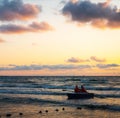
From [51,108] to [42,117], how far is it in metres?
5.12

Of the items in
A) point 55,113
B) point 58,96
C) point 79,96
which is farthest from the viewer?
point 58,96

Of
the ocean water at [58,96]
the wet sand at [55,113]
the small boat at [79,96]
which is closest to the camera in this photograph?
the wet sand at [55,113]

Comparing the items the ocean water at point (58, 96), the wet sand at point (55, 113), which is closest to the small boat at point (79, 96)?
the ocean water at point (58, 96)

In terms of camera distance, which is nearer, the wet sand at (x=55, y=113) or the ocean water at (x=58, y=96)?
the wet sand at (x=55, y=113)

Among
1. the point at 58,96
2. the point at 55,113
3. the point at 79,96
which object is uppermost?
the point at 79,96

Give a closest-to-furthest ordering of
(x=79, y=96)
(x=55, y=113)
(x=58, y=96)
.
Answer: (x=55, y=113) < (x=79, y=96) < (x=58, y=96)

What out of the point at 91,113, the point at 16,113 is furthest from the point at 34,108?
the point at 91,113

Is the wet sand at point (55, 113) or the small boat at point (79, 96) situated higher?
the small boat at point (79, 96)

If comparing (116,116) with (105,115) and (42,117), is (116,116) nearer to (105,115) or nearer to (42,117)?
(105,115)

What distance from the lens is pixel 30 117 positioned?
80.4 ft

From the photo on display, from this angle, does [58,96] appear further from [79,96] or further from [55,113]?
[55,113]

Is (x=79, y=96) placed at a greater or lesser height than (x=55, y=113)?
greater

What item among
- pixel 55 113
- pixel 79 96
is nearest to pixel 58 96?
pixel 79 96

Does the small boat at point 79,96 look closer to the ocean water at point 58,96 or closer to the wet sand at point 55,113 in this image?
the ocean water at point 58,96
